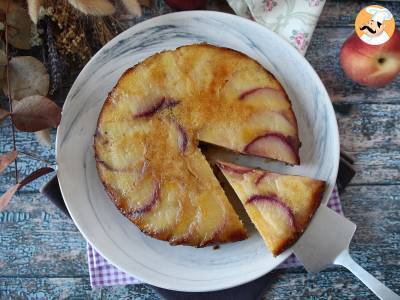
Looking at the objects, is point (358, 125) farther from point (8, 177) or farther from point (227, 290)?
point (8, 177)

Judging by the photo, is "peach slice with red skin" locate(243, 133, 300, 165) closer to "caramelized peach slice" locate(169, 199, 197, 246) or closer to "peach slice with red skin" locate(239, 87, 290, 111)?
"peach slice with red skin" locate(239, 87, 290, 111)

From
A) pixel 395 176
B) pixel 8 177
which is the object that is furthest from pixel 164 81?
pixel 395 176

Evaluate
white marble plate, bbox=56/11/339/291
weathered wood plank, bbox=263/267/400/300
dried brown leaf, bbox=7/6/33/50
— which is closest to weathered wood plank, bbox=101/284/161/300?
white marble plate, bbox=56/11/339/291

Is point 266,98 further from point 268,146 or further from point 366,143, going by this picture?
point 366,143

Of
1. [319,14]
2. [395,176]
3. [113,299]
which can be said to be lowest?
[113,299]

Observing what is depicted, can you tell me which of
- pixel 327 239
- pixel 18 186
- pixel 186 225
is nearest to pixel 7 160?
pixel 18 186

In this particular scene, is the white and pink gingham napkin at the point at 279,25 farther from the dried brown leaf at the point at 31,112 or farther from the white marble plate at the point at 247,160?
the dried brown leaf at the point at 31,112

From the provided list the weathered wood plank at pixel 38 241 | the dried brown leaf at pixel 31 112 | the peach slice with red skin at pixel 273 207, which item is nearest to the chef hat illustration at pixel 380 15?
the peach slice with red skin at pixel 273 207
